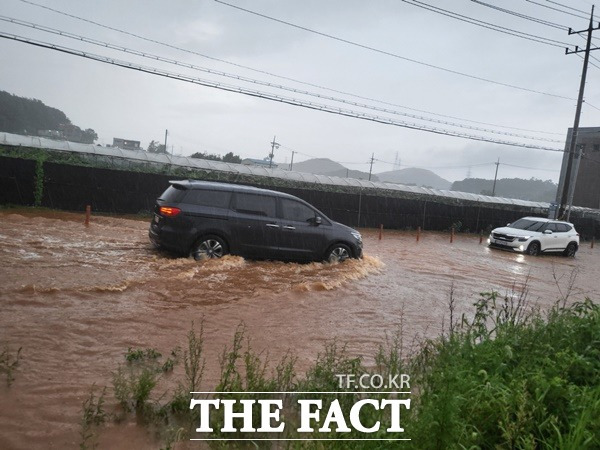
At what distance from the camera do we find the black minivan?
9734 mm

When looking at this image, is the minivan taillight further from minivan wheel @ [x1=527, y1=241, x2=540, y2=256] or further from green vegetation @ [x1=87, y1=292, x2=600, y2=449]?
minivan wheel @ [x1=527, y1=241, x2=540, y2=256]

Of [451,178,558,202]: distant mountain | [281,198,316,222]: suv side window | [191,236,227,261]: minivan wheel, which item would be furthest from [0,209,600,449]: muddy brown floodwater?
[451,178,558,202]: distant mountain

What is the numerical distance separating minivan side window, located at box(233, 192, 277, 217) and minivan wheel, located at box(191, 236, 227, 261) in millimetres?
840

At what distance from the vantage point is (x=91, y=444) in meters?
3.53

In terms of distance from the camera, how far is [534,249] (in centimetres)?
1947

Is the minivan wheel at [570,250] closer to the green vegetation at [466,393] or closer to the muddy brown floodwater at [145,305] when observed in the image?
the muddy brown floodwater at [145,305]

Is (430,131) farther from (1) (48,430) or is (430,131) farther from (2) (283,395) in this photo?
(1) (48,430)

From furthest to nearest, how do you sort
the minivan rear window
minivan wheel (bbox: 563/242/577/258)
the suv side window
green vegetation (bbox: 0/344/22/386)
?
1. minivan wheel (bbox: 563/242/577/258)
2. the suv side window
3. the minivan rear window
4. green vegetation (bbox: 0/344/22/386)

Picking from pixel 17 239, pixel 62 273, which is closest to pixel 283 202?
pixel 62 273

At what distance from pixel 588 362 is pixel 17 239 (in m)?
11.3

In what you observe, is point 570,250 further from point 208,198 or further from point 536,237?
point 208,198

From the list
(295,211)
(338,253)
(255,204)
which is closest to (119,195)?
(255,204)

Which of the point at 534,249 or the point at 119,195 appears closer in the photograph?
the point at 119,195

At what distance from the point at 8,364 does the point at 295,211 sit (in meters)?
7.01
